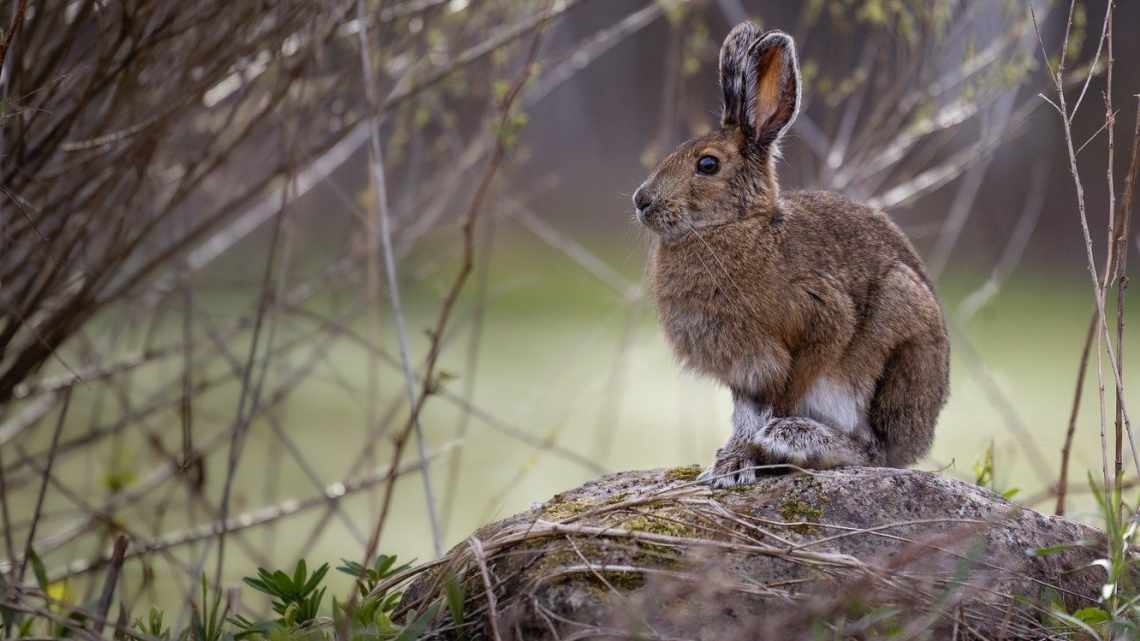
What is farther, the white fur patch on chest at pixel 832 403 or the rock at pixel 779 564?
the white fur patch on chest at pixel 832 403

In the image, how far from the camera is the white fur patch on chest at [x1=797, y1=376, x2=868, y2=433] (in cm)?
292

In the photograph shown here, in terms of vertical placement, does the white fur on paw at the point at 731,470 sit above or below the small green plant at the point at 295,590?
above

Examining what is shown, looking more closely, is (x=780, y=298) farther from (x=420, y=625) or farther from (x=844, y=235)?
(x=420, y=625)

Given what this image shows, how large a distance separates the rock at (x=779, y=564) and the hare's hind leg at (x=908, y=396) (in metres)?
0.30

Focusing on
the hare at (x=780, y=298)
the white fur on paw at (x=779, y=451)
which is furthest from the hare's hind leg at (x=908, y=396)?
the white fur on paw at (x=779, y=451)

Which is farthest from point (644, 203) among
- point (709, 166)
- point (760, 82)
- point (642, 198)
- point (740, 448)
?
point (740, 448)

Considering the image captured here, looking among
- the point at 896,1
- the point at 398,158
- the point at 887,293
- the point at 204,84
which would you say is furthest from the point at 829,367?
the point at 398,158

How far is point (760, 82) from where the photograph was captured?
10.2 ft

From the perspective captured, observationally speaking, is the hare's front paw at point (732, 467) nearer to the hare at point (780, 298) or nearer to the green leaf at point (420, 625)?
the hare at point (780, 298)

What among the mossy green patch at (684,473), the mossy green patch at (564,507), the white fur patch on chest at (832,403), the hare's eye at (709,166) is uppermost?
the hare's eye at (709,166)

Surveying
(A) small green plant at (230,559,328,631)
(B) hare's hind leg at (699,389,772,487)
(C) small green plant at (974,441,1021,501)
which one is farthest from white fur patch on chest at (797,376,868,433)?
(A) small green plant at (230,559,328,631)

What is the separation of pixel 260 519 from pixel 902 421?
2.34 m

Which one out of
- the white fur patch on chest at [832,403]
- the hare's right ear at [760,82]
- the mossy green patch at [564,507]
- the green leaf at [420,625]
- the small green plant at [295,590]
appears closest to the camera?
the green leaf at [420,625]

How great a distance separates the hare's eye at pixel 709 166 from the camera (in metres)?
3.10
